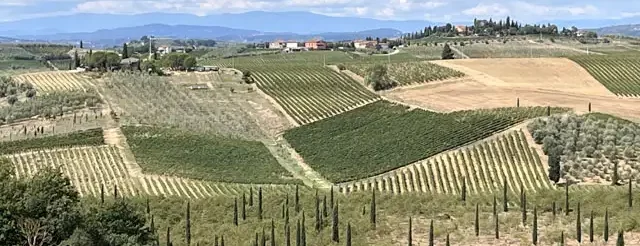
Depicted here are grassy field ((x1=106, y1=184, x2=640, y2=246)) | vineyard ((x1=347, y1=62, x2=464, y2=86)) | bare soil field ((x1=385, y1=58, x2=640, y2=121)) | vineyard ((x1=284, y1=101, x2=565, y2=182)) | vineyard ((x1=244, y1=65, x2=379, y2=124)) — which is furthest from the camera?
vineyard ((x1=347, y1=62, x2=464, y2=86))

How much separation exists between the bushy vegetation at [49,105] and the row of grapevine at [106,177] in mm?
21542

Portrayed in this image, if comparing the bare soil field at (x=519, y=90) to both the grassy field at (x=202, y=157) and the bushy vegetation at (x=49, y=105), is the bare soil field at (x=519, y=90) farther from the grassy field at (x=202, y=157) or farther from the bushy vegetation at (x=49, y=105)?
the bushy vegetation at (x=49, y=105)

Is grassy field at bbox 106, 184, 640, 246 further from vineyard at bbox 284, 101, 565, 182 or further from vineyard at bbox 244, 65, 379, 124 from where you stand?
vineyard at bbox 244, 65, 379, 124

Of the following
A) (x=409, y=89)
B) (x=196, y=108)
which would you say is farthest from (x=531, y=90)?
(x=196, y=108)

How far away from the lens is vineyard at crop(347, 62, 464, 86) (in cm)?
13238

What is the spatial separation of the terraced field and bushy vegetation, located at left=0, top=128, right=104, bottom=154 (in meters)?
33.3

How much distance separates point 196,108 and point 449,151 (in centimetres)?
4491

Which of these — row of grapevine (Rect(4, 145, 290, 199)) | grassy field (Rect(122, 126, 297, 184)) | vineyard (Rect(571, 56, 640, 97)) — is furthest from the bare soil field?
row of grapevine (Rect(4, 145, 290, 199))

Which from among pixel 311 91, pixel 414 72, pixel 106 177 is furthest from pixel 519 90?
pixel 106 177

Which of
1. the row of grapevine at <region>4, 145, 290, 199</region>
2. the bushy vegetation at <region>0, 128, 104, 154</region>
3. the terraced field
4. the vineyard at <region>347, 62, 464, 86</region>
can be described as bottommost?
the row of grapevine at <region>4, 145, 290, 199</region>

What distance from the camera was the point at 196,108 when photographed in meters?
115

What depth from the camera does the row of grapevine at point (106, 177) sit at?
72.0m

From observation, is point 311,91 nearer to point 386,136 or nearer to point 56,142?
point 386,136

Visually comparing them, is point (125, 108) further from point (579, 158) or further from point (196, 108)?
point (579, 158)
